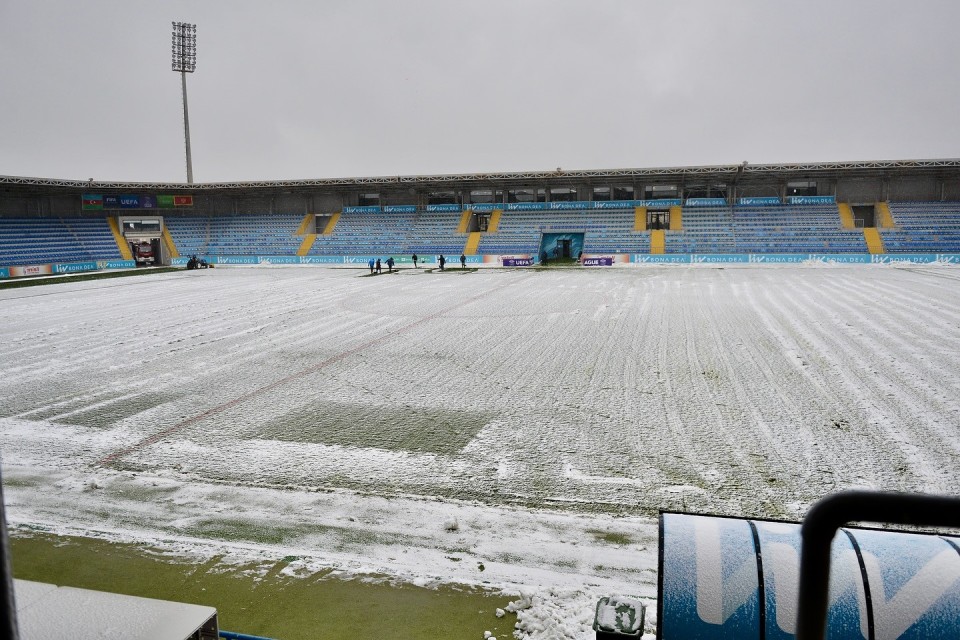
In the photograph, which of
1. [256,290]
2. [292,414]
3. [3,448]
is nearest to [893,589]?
[292,414]

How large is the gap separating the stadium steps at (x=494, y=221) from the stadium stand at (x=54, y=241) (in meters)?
30.1

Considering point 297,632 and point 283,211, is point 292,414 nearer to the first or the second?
point 297,632

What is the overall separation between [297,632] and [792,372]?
10.2 m

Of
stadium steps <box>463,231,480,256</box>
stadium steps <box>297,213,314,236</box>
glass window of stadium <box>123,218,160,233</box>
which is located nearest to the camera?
stadium steps <box>463,231,480,256</box>

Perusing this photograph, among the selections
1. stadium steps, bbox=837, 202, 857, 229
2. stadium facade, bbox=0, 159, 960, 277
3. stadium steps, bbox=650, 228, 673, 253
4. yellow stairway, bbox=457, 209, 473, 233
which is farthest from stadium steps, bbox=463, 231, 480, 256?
stadium steps, bbox=837, 202, 857, 229

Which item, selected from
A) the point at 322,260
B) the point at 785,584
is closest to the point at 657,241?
the point at 322,260

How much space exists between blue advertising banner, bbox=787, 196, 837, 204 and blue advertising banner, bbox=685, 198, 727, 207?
4.80 meters

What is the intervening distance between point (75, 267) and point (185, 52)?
89.1 feet

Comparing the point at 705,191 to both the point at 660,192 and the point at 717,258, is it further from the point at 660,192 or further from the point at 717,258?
the point at 717,258

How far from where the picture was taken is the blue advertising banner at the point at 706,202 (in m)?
50.3

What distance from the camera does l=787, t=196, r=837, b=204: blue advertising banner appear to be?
47812 millimetres

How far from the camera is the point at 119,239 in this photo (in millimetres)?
52219

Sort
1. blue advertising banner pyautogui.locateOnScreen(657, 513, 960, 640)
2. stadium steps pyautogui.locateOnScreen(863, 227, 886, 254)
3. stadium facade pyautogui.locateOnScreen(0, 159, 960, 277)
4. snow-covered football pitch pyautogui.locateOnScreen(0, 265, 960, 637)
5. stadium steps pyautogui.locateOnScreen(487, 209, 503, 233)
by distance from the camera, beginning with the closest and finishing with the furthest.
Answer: blue advertising banner pyautogui.locateOnScreen(657, 513, 960, 640) < snow-covered football pitch pyautogui.locateOnScreen(0, 265, 960, 637) < stadium steps pyautogui.locateOnScreen(863, 227, 886, 254) < stadium facade pyautogui.locateOnScreen(0, 159, 960, 277) < stadium steps pyautogui.locateOnScreen(487, 209, 503, 233)

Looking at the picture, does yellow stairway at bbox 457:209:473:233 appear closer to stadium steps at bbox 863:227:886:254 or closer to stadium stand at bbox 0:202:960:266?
stadium stand at bbox 0:202:960:266
